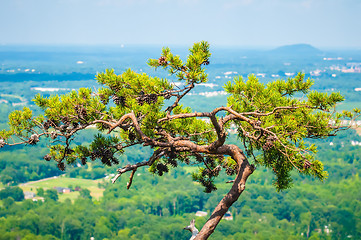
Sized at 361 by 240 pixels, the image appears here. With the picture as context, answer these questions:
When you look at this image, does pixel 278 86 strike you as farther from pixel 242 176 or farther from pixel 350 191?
pixel 350 191

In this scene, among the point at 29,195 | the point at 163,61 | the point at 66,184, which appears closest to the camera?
the point at 163,61

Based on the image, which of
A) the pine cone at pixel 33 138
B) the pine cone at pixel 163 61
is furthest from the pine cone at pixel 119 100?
the pine cone at pixel 33 138

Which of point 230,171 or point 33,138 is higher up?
point 33,138

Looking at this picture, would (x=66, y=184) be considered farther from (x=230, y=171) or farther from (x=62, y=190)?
(x=230, y=171)

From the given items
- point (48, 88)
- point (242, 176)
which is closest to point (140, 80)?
point (242, 176)

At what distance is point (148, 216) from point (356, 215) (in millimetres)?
26193

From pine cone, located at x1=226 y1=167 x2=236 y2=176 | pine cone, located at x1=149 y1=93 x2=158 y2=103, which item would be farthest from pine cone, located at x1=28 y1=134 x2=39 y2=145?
pine cone, located at x1=226 y1=167 x2=236 y2=176

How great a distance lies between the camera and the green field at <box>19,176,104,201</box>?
178ft

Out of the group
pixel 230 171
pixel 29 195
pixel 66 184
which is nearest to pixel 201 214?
pixel 66 184

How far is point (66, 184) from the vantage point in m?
57.1

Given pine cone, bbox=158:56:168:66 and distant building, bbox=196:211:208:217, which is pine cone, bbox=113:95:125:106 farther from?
distant building, bbox=196:211:208:217

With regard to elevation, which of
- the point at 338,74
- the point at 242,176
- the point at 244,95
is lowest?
the point at 338,74

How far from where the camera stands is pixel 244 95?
4.75 metres

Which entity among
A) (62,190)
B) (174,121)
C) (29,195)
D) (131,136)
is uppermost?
(174,121)
